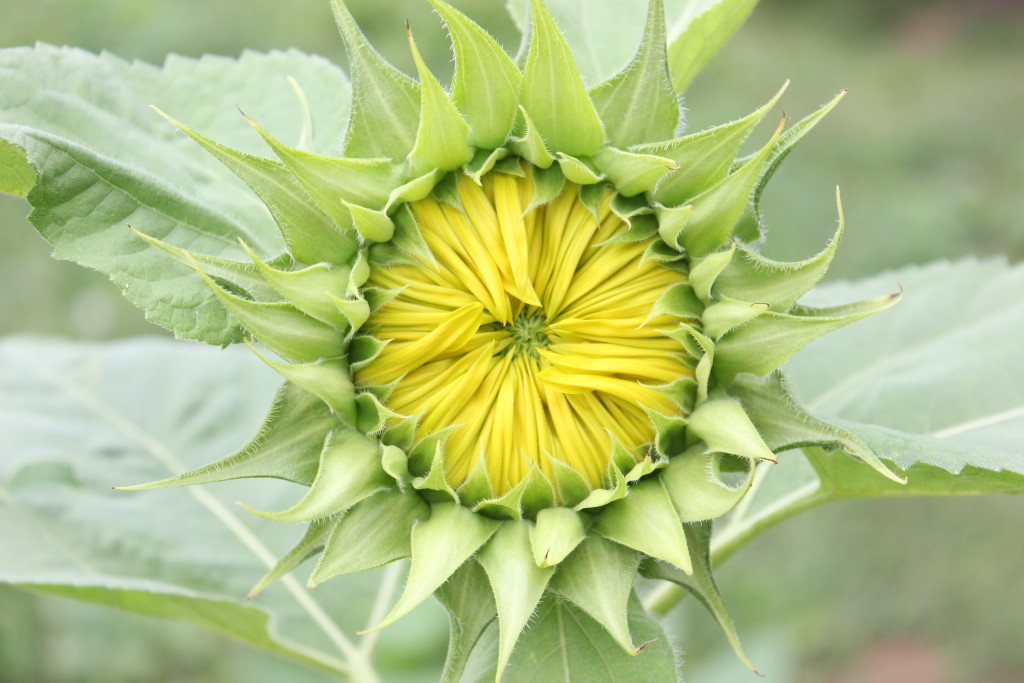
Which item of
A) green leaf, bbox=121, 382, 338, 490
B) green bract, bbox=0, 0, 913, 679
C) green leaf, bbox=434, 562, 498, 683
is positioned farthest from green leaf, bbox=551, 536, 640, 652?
green leaf, bbox=121, 382, 338, 490

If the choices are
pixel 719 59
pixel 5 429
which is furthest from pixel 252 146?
pixel 719 59

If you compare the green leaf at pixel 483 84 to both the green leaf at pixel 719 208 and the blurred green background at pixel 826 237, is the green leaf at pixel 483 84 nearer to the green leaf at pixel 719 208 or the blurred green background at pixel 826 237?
the green leaf at pixel 719 208

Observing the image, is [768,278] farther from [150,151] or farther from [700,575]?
[150,151]

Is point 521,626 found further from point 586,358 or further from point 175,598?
point 175,598

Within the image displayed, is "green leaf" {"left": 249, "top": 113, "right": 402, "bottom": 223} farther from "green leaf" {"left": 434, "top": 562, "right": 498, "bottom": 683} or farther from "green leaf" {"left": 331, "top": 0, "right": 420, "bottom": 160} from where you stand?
"green leaf" {"left": 434, "top": 562, "right": 498, "bottom": 683}

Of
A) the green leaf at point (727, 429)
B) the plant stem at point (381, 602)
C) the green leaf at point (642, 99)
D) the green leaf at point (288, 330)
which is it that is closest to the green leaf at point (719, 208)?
the green leaf at point (642, 99)

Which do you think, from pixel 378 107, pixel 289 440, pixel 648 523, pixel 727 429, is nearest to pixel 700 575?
pixel 648 523
